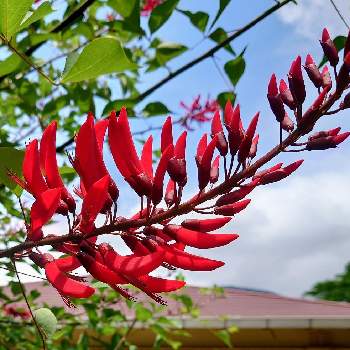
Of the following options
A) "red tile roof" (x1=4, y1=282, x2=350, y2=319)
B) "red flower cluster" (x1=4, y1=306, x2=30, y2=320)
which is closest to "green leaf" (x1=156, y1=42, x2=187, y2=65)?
"red flower cluster" (x1=4, y1=306, x2=30, y2=320)

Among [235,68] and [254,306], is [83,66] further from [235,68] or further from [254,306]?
[254,306]

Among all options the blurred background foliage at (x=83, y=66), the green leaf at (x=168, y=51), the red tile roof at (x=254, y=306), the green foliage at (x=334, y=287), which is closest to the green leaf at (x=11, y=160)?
the blurred background foliage at (x=83, y=66)

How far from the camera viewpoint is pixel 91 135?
2.39 feet

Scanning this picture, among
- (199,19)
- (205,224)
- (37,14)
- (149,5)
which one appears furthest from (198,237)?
(149,5)

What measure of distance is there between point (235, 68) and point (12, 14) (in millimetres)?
698

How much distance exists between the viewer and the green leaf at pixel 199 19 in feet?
5.74

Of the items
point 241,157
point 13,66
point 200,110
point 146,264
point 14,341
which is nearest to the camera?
point 146,264

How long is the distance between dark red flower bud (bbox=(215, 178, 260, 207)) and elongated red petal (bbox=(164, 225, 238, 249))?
4 centimetres

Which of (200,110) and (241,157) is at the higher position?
(200,110)

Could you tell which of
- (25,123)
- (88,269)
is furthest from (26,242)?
(25,123)

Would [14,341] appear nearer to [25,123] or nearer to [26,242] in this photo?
[25,123]

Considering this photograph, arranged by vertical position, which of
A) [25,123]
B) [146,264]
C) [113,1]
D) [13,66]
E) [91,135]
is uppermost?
[25,123]

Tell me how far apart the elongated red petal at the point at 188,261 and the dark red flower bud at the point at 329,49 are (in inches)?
10.7

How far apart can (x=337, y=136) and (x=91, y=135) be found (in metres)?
0.29
